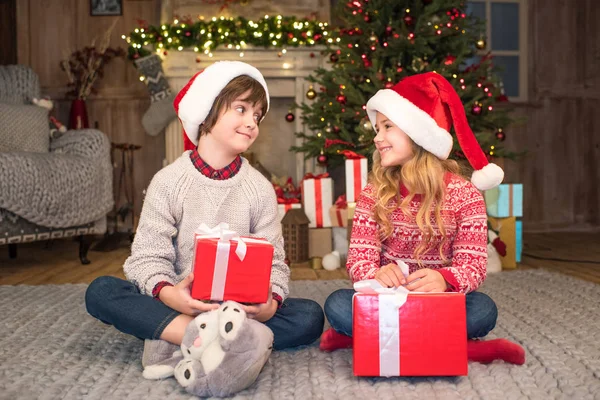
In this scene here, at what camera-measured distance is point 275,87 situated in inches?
168

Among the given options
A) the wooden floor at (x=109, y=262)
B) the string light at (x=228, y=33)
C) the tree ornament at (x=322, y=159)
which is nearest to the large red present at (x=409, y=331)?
the wooden floor at (x=109, y=262)

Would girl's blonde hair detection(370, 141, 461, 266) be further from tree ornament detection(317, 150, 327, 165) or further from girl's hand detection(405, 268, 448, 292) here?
tree ornament detection(317, 150, 327, 165)

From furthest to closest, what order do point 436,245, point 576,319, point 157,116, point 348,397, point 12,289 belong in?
point 157,116, point 12,289, point 576,319, point 436,245, point 348,397

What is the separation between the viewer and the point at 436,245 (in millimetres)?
1461

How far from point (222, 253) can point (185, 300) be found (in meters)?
0.14

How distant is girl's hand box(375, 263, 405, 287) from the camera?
4.34ft

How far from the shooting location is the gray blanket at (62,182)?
105 inches

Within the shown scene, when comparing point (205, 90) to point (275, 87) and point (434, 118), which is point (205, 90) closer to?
point (434, 118)

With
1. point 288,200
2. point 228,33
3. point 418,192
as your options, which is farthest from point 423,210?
point 228,33

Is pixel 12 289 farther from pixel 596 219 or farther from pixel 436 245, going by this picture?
pixel 596 219

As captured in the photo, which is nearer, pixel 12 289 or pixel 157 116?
pixel 12 289

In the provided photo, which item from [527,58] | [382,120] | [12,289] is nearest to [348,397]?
[382,120]

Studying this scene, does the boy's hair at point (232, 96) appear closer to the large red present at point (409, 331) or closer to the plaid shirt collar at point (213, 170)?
the plaid shirt collar at point (213, 170)

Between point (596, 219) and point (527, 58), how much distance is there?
1.29 meters
